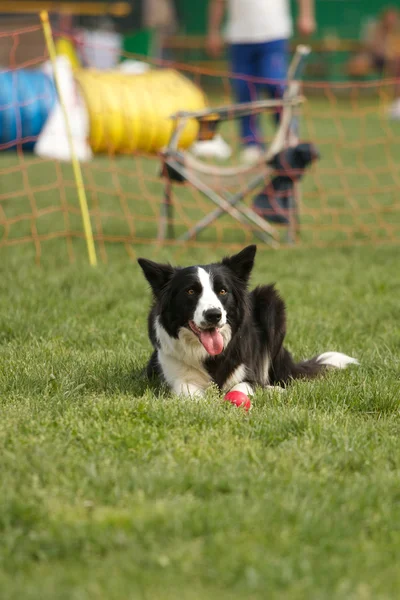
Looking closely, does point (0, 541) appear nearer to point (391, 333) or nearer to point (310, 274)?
point (391, 333)

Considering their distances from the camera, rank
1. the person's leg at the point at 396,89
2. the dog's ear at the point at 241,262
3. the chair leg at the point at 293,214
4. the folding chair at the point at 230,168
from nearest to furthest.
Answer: the dog's ear at the point at 241,262, the folding chair at the point at 230,168, the chair leg at the point at 293,214, the person's leg at the point at 396,89

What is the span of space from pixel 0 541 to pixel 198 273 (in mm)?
1848

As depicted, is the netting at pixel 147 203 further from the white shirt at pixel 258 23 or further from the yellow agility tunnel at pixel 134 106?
the white shirt at pixel 258 23

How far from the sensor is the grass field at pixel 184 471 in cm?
255

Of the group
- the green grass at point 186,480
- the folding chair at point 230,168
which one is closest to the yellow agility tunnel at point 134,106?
the folding chair at point 230,168

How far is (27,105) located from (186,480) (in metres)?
12.1

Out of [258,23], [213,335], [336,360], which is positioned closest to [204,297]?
[213,335]

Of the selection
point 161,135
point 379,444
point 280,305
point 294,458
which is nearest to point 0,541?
point 294,458

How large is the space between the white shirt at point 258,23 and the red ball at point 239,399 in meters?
6.79

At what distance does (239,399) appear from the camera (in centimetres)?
416

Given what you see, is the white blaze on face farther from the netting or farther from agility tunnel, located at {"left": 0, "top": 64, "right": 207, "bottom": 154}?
agility tunnel, located at {"left": 0, "top": 64, "right": 207, "bottom": 154}

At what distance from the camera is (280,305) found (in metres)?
4.86

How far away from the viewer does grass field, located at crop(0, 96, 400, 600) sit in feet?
8.37

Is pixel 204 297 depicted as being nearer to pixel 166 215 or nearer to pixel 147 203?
pixel 166 215
